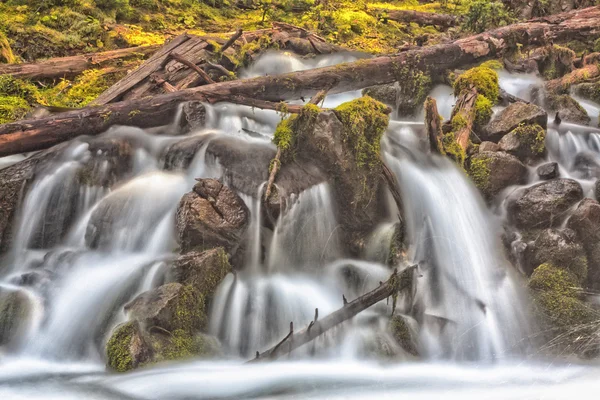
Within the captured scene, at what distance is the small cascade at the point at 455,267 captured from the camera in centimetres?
532

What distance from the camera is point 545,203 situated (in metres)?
6.52

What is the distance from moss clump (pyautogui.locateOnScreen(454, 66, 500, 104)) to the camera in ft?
28.7

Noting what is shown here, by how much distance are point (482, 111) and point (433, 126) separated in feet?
5.19

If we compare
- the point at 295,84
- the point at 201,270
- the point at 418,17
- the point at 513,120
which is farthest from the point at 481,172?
the point at 418,17

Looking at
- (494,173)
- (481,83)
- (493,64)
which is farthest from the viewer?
(493,64)

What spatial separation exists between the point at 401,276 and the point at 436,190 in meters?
1.96

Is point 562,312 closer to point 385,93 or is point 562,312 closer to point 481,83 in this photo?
point 481,83

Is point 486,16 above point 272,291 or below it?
above

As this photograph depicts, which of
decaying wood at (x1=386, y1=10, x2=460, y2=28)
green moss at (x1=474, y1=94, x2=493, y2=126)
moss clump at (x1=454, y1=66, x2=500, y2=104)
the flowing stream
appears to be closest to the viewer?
the flowing stream

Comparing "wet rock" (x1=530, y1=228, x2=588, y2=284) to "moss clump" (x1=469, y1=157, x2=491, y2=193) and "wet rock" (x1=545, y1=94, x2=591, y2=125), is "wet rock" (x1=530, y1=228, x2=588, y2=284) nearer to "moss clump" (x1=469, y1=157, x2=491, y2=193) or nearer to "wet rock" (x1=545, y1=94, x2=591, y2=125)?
"moss clump" (x1=469, y1=157, x2=491, y2=193)

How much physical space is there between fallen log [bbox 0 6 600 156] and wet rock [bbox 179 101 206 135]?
190 mm

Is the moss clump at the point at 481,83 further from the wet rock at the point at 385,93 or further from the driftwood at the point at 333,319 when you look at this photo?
the driftwood at the point at 333,319

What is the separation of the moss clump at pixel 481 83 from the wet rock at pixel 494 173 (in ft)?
6.57

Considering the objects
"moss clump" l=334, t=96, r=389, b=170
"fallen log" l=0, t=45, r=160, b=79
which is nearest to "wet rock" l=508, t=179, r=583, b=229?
"moss clump" l=334, t=96, r=389, b=170
